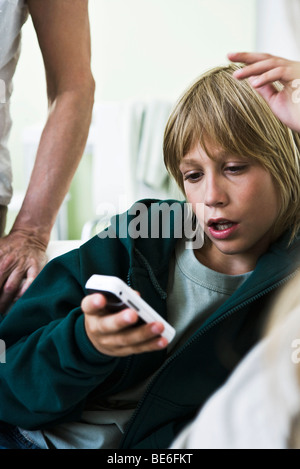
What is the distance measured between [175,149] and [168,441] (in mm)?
311

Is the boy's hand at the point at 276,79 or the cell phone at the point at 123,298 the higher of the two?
the boy's hand at the point at 276,79

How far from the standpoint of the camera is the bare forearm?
840mm

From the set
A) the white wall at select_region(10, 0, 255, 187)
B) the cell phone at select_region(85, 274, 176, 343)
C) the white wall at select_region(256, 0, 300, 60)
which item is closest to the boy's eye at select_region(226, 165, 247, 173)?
the cell phone at select_region(85, 274, 176, 343)

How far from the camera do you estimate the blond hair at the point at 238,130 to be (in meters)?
0.62

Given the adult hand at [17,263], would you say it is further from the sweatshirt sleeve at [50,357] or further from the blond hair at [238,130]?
the blond hair at [238,130]

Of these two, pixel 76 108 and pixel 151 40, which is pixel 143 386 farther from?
pixel 151 40

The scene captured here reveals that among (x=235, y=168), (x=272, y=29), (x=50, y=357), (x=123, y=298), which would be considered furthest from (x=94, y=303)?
(x=272, y=29)

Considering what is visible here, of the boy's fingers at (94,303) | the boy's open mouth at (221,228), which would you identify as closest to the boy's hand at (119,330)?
the boy's fingers at (94,303)

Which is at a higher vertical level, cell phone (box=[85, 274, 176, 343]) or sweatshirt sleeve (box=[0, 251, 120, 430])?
cell phone (box=[85, 274, 176, 343])

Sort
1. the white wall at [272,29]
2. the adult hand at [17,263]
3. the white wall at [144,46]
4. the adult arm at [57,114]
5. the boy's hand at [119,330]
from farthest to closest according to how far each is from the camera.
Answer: the white wall at [144,46], the white wall at [272,29], the adult arm at [57,114], the adult hand at [17,263], the boy's hand at [119,330]

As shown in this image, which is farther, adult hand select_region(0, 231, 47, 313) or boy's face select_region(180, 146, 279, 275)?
adult hand select_region(0, 231, 47, 313)

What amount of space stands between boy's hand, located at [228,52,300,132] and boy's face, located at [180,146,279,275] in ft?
0.20

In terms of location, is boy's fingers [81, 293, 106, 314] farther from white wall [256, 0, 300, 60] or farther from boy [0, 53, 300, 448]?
white wall [256, 0, 300, 60]

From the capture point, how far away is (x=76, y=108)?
2.92ft
